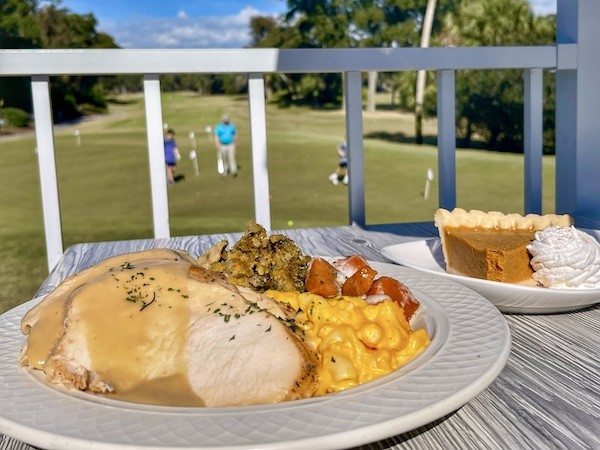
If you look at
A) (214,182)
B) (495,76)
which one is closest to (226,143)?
(214,182)

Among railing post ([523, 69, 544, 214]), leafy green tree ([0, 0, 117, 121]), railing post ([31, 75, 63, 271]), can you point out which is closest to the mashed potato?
railing post ([31, 75, 63, 271])

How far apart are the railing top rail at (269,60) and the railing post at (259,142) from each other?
→ 0.21 ft

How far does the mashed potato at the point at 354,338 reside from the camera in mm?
719

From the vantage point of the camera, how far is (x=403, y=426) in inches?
22.3

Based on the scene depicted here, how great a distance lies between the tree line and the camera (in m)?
26.8

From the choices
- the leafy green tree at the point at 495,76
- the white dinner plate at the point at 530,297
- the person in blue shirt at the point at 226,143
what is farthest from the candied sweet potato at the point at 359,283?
the leafy green tree at the point at 495,76

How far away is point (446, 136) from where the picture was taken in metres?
2.35

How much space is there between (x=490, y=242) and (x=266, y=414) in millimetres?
674

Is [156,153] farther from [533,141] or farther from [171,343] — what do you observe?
[171,343]

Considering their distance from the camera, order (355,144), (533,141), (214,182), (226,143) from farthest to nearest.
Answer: (214,182) < (226,143) < (533,141) < (355,144)

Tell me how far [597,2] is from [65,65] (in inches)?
66.7

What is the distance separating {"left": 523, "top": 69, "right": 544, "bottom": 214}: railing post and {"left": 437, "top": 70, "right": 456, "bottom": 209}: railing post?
0.91 ft

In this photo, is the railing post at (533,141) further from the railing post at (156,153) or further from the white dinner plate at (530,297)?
the white dinner plate at (530,297)

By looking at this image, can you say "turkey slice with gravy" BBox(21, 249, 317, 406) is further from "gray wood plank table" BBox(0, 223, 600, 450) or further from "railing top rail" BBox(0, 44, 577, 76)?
"railing top rail" BBox(0, 44, 577, 76)
